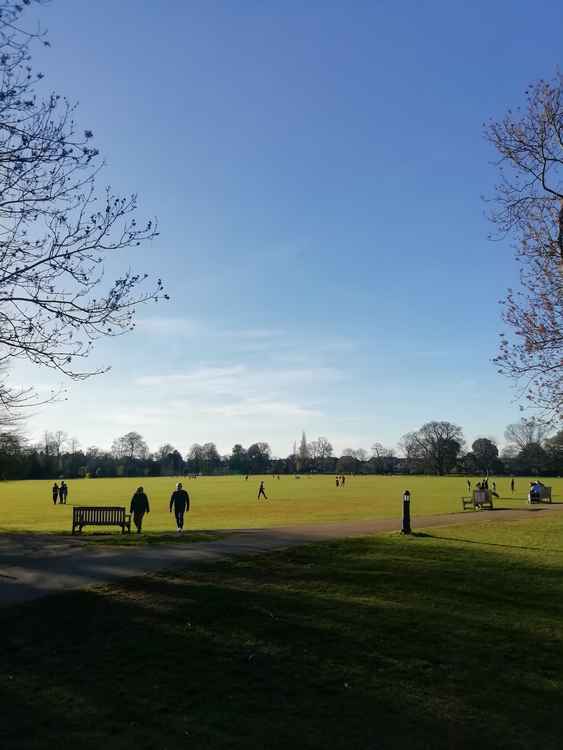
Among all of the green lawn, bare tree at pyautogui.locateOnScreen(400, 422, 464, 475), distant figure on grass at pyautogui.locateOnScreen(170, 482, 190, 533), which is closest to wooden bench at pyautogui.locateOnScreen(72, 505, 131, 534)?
distant figure on grass at pyautogui.locateOnScreen(170, 482, 190, 533)

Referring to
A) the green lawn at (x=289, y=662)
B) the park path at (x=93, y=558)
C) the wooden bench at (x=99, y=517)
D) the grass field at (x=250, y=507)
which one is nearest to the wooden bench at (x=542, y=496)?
the grass field at (x=250, y=507)

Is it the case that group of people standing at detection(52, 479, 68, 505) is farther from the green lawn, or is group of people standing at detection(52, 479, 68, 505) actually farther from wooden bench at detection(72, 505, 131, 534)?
the green lawn

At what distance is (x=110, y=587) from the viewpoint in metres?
9.70

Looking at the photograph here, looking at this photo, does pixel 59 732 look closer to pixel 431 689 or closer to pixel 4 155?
pixel 431 689

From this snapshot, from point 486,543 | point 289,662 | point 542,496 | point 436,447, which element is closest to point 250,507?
point 542,496

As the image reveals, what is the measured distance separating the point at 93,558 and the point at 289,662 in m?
7.39

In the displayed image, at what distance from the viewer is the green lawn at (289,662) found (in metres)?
5.38

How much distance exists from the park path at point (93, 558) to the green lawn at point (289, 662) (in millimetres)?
893

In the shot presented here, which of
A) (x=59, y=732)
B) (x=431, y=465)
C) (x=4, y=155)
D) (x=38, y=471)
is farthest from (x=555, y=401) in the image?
(x=431, y=465)

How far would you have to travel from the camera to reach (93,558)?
13.1m

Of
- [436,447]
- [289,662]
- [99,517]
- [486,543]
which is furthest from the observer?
[436,447]

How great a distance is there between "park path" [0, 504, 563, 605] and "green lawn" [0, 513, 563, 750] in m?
0.89

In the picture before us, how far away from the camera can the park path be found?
34.0 feet

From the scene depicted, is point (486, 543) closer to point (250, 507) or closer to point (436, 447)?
point (250, 507)
